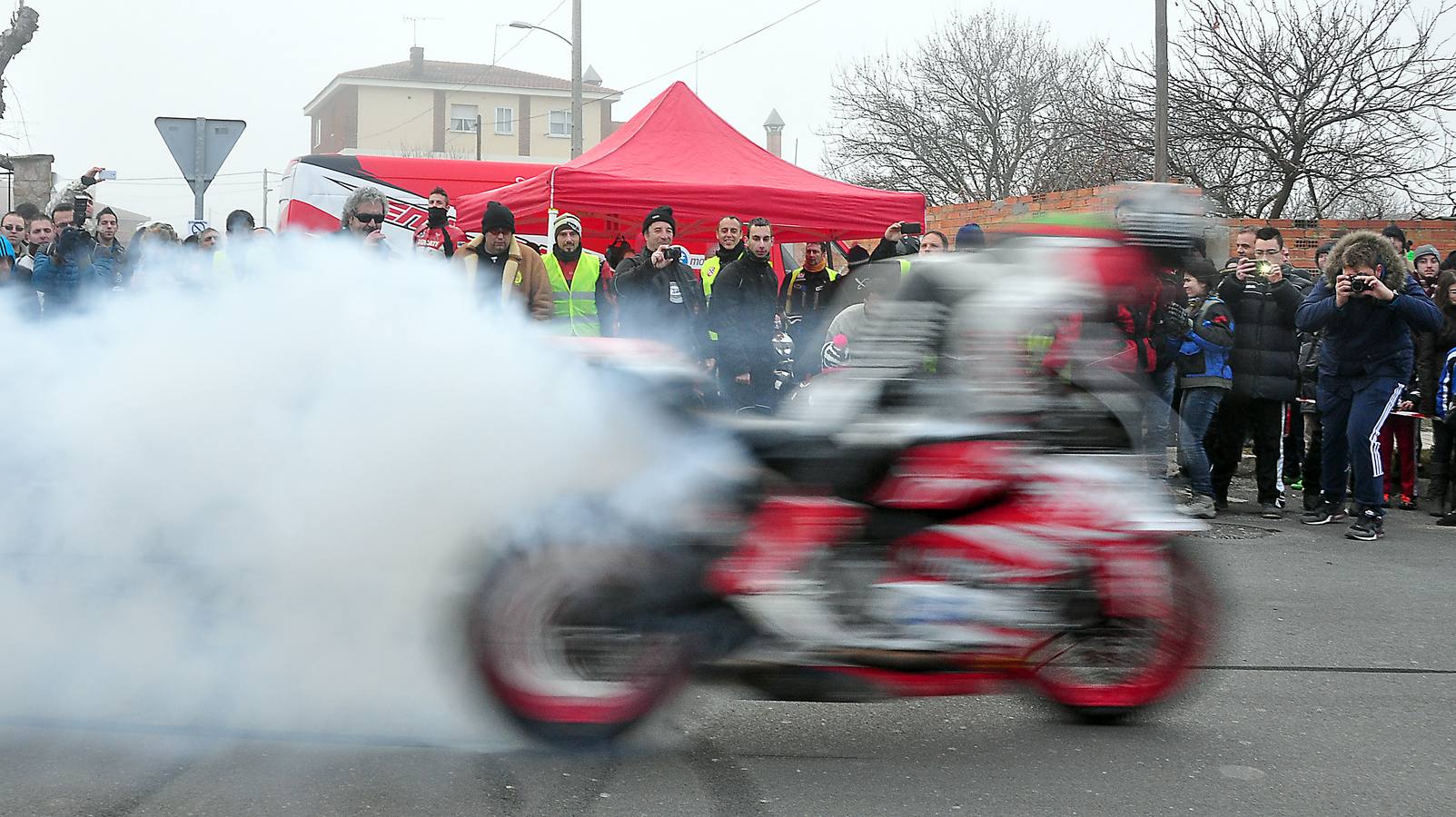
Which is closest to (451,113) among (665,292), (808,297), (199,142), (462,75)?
(462,75)

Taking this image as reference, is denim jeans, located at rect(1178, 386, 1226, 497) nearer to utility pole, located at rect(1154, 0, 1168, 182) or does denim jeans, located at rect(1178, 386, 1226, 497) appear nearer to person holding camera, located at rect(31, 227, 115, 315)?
person holding camera, located at rect(31, 227, 115, 315)

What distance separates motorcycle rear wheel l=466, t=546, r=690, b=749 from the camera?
375 cm

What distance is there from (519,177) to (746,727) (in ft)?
46.7

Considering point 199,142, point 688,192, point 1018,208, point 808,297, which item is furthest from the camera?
point 688,192

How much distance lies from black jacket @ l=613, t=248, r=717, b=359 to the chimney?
46.4 metres

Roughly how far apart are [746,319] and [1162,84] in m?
11.0

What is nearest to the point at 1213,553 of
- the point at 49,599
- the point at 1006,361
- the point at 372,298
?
the point at 1006,361

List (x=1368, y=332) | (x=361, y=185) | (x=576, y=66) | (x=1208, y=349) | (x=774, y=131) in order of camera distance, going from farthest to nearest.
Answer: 1. (x=774, y=131)
2. (x=576, y=66)
3. (x=361, y=185)
4. (x=1208, y=349)
5. (x=1368, y=332)

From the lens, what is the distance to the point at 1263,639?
566cm

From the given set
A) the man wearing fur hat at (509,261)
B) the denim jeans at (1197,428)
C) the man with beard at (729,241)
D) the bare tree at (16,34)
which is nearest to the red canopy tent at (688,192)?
the man with beard at (729,241)

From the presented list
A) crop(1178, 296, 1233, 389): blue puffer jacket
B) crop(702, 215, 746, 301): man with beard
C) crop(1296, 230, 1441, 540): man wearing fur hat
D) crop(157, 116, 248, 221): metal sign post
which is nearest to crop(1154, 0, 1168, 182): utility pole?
crop(1178, 296, 1233, 389): blue puffer jacket

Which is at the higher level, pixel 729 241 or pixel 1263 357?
pixel 729 241

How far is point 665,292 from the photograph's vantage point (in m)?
9.35

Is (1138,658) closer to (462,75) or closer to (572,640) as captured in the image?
(572,640)
